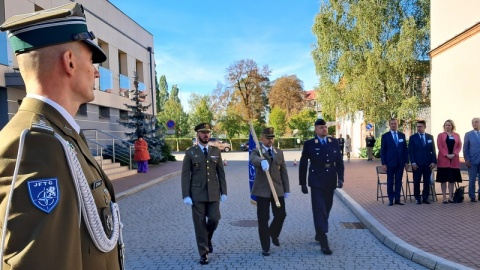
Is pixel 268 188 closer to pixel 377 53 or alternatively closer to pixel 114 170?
pixel 114 170

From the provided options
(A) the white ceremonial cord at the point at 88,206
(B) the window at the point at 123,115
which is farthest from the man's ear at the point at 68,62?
(B) the window at the point at 123,115

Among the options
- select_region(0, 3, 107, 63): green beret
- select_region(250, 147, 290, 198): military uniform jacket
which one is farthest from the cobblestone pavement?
select_region(0, 3, 107, 63): green beret

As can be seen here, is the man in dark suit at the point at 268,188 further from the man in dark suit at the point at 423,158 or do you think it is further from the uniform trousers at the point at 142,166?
the uniform trousers at the point at 142,166

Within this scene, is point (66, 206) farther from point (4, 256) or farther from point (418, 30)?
point (418, 30)

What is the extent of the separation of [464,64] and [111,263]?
53.5 feet

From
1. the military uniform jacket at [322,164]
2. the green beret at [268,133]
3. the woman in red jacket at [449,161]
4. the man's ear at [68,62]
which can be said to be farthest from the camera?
the woman in red jacket at [449,161]

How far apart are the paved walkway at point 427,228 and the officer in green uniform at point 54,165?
475 centimetres

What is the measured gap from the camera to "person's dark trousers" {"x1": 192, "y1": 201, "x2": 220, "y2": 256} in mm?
5391

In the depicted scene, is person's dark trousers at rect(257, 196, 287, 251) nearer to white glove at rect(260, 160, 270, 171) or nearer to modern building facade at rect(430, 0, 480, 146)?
white glove at rect(260, 160, 270, 171)

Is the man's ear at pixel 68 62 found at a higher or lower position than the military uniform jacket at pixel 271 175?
higher

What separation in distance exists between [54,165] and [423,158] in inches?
375

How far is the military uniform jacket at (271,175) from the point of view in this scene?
5883mm

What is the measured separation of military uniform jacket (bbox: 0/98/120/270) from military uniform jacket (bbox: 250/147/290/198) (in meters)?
4.61

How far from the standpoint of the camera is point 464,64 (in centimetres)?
1445
